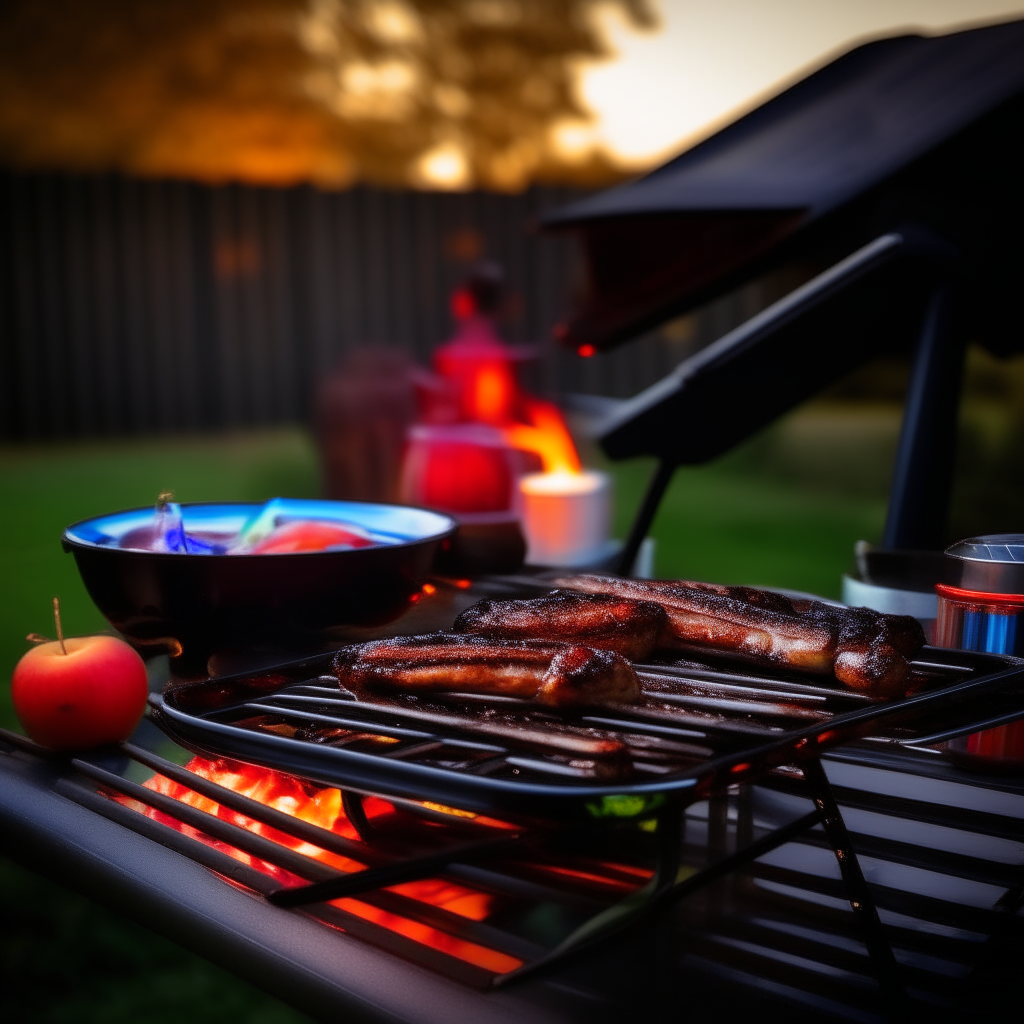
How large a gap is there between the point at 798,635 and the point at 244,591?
2.32 ft

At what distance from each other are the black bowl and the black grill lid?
1.18 meters

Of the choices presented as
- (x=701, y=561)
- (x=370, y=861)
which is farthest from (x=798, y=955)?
(x=701, y=561)

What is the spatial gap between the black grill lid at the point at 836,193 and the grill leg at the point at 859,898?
57.3 inches

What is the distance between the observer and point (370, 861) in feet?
3.55

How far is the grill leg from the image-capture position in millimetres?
920

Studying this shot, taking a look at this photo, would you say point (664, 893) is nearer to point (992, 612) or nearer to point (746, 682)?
point (746, 682)

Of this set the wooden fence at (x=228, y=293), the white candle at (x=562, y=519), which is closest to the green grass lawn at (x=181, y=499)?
the wooden fence at (x=228, y=293)

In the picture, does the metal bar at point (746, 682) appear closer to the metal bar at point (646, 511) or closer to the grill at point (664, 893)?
the grill at point (664, 893)

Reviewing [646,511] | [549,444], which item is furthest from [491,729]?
[549,444]

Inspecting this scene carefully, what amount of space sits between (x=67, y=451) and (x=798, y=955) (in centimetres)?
932

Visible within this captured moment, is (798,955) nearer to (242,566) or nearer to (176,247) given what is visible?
(242,566)

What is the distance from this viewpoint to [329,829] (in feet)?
4.24

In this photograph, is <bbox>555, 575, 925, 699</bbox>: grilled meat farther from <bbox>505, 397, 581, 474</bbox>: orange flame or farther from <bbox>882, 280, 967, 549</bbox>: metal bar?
<bbox>505, 397, 581, 474</bbox>: orange flame

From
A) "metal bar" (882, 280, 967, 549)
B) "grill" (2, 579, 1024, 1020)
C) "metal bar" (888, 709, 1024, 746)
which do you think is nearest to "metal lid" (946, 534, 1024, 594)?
"grill" (2, 579, 1024, 1020)
